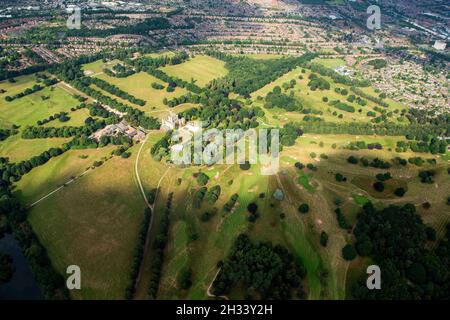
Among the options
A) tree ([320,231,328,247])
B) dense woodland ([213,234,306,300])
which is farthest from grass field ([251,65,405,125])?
dense woodland ([213,234,306,300])

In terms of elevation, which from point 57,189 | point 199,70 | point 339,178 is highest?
point 199,70

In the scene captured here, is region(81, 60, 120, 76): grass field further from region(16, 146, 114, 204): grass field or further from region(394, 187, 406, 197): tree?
region(394, 187, 406, 197): tree

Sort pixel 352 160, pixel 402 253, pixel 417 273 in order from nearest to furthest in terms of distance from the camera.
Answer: pixel 417 273, pixel 402 253, pixel 352 160

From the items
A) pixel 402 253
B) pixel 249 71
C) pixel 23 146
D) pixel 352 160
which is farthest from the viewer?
pixel 249 71

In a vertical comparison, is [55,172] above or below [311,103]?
below

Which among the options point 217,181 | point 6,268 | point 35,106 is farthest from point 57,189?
point 35,106

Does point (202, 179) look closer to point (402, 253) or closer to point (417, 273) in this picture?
point (402, 253)
